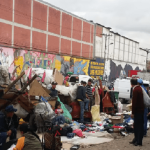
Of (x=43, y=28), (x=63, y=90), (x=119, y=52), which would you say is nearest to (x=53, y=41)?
(x=43, y=28)

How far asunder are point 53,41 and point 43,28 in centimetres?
223

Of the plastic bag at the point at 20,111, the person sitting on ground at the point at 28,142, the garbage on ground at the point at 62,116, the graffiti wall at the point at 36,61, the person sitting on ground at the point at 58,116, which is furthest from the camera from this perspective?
the graffiti wall at the point at 36,61

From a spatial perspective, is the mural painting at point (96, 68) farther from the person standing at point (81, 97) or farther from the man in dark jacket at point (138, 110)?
the man in dark jacket at point (138, 110)

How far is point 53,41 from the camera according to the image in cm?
2803

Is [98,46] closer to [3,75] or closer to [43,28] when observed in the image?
[43,28]

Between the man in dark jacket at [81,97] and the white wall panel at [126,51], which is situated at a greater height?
the white wall panel at [126,51]

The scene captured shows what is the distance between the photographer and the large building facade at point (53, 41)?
22203mm

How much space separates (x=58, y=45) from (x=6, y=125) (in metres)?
23.8

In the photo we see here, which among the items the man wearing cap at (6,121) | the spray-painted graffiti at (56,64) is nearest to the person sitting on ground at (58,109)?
the man wearing cap at (6,121)

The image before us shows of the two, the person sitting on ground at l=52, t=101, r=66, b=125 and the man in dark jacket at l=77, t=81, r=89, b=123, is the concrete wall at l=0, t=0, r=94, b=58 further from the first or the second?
the person sitting on ground at l=52, t=101, r=66, b=125

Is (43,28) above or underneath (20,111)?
above

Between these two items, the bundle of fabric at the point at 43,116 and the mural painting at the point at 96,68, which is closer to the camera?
the bundle of fabric at the point at 43,116

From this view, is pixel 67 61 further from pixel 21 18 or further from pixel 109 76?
pixel 109 76

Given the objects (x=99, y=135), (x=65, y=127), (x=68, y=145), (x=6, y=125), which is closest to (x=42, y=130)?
(x=65, y=127)
